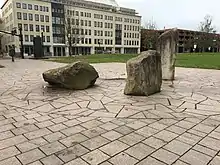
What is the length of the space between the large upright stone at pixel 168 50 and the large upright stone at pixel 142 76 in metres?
2.49

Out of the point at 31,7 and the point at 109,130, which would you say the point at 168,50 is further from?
the point at 31,7

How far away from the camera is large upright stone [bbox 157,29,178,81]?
796 cm

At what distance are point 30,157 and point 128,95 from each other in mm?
3459

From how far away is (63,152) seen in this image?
2.64m

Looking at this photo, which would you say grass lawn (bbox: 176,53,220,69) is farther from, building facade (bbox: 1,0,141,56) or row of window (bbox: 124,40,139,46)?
row of window (bbox: 124,40,139,46)

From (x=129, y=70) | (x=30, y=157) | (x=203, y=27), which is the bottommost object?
(x=30, y=157)

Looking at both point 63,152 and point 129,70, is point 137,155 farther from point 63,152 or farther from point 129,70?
point 129,70

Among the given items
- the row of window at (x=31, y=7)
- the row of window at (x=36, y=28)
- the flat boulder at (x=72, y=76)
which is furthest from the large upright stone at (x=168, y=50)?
the row of window at (x=31, y=7)

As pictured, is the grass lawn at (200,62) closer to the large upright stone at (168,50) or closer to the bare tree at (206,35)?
the large upright stone at (168,50)

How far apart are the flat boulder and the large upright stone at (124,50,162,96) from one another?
1.47 metres

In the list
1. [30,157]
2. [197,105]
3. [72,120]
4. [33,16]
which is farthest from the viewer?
[33,16]

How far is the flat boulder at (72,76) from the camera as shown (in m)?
6.13

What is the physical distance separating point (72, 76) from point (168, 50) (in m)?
4.02

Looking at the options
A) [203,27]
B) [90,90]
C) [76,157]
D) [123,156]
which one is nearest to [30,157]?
[76,157]
